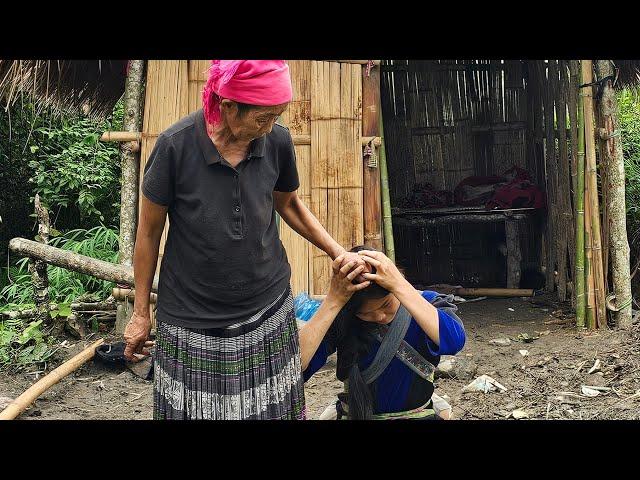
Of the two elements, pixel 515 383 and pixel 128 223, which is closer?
pixel 515 383

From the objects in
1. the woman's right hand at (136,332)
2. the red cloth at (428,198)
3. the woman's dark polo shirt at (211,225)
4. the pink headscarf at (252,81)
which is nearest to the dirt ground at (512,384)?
the woman's right hand at (136,332)

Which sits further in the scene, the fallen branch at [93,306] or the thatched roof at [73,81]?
the fallen branch at [93,306]

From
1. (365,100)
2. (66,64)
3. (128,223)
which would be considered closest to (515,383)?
(365,100)

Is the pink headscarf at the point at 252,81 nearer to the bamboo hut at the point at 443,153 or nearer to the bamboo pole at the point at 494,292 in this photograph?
the bamboo hut at the point at 443,153

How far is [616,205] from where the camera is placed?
6.45 metres

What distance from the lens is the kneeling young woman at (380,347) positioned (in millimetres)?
2672

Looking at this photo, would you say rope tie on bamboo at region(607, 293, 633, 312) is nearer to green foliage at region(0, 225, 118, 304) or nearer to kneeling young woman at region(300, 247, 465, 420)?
kneeling young woman at region(300, 247, 465, 420)

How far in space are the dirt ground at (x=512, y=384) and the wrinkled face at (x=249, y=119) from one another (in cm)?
273

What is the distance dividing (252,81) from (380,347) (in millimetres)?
1058

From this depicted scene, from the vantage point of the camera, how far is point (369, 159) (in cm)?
602

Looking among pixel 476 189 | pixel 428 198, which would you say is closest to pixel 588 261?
pixel 476 189

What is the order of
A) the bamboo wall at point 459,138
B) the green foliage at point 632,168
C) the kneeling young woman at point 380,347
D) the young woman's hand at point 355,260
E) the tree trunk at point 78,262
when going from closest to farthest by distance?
the young woman's hand at point 355,260 → the kneeling young woman at point 380,347 → the tree trunk at point 78,262 → the green foliage at point 632,168 → the bamboo wall at point 459,138

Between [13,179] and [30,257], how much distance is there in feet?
13.0

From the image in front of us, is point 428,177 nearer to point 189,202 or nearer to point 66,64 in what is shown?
point 66,64
